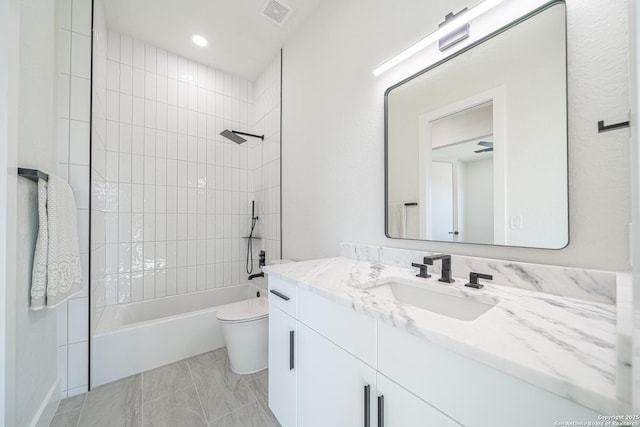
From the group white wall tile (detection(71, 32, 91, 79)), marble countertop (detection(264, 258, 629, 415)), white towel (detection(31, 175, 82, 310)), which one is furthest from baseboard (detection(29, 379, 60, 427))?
white wall tile (detection(71, 32, 91, 79))

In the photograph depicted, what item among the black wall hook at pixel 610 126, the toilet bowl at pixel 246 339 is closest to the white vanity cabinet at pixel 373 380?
the toilet bowl at pixel 246 339

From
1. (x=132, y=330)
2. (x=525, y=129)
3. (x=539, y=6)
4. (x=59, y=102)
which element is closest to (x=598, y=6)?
(x=539, y=6)

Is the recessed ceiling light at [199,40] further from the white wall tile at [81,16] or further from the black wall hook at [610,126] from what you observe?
the black wall hook at [610,126]

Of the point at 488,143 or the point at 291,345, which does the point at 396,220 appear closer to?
the point at 488,143

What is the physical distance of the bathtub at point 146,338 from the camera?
1.68m

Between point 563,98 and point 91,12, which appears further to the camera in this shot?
point 91,12

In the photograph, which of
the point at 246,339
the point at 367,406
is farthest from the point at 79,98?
the point at 367,406

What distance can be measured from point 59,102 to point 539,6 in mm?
2523

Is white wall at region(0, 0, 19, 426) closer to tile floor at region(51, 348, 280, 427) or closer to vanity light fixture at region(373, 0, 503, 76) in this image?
tile floor at region(51, 348, 280, 427)

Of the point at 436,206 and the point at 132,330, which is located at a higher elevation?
the point at 436,206

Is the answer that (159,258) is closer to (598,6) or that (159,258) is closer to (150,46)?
(150,46)

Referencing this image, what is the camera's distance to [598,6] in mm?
795

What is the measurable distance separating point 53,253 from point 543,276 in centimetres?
212

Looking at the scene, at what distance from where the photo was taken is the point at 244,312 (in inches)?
74.6
